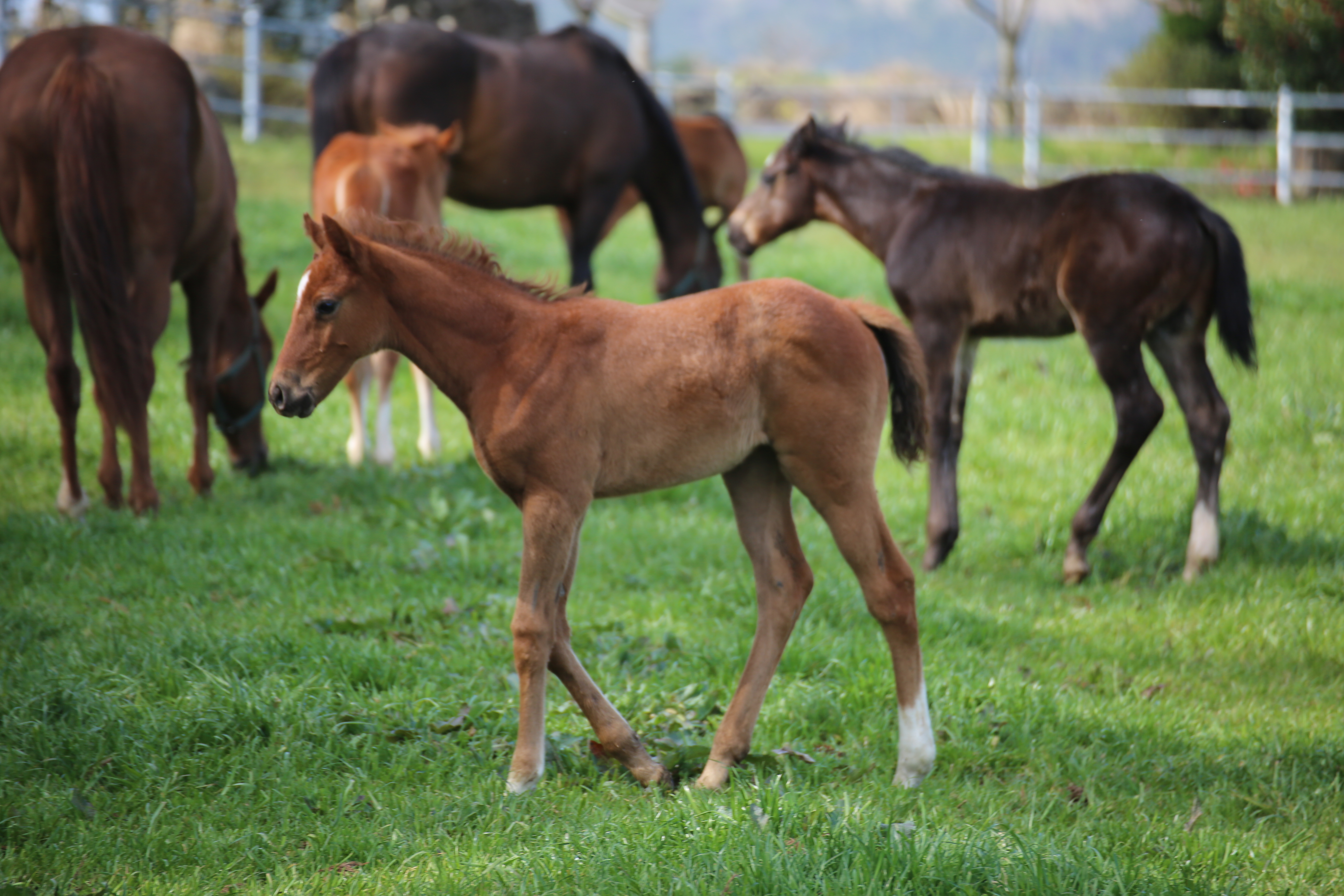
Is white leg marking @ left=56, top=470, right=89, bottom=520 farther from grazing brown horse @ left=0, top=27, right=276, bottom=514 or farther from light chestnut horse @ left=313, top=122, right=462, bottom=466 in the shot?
light chestnut horse @ left=313, top=122, right=462, bottom=466

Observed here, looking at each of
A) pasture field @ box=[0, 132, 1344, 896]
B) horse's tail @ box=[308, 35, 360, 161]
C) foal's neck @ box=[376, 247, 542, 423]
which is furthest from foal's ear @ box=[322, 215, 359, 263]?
horse's tail @ box=[308, 35, 360, 161]

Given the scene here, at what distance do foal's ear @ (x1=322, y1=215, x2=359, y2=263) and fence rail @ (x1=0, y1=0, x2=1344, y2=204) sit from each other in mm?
14358

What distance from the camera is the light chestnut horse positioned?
7020 mm

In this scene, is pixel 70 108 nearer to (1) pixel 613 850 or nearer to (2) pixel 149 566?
(2) pixel 149 566

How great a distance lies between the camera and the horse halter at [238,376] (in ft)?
23.3

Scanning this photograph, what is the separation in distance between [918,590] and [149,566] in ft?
12.1

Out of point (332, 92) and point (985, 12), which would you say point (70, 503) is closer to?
point (332, 92)

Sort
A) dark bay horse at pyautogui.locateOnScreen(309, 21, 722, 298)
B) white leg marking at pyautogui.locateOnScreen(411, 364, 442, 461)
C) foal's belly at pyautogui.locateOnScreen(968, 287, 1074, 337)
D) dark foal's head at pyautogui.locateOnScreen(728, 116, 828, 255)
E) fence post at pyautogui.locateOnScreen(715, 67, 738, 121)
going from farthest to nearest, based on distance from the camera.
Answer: fence post at pyautogui.locateOnScreen(715, 67, 738, 121), dark bay horse at pyautogui.locateOnScreen(309, 21, 722, 298), white leg marking at pyautogui.locateOnScreen(411, 364, 442, 461), dark foal's head at pyautogui.locateOnScreen(728, 116, 828, 255), foal's belly at pyautogui.locateOnScreen(968, 287, 1074, 337)

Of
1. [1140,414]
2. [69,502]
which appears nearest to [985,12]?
[1140,414]

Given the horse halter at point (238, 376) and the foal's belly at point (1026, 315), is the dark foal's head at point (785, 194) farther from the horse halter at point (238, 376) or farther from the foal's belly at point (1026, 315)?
the horse halter at point (238, 376)

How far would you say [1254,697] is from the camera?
4.54m

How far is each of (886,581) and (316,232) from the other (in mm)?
2078

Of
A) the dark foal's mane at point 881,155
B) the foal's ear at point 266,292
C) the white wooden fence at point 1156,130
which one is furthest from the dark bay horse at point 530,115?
the white wooden fence at point 1156,130

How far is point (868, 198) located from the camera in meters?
6.64
